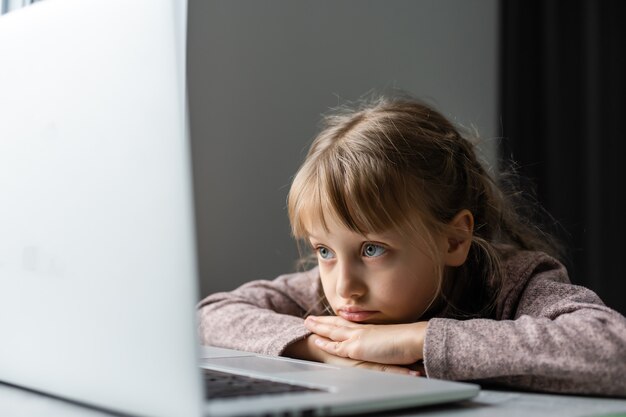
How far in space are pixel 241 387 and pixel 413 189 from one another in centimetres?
55

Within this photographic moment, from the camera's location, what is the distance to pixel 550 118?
2539 millimetres

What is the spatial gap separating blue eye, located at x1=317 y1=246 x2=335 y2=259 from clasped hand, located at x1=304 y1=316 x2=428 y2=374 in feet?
0.42

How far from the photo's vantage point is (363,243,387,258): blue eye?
3.40ft

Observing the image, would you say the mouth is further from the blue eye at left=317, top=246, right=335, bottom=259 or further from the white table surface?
the white table surface

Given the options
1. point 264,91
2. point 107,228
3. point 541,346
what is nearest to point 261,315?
point 541,346

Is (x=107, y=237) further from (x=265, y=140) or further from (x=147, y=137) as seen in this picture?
(x=265, y=140)

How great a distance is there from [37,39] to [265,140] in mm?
1368

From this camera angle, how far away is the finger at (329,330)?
94cm

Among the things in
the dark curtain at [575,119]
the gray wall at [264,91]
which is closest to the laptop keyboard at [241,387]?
the gray wall at [264,91]

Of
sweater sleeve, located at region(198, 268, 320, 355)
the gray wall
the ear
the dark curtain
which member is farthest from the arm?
the dark curtain

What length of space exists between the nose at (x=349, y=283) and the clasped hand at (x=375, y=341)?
6 centimetres

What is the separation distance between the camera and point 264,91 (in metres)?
1.98

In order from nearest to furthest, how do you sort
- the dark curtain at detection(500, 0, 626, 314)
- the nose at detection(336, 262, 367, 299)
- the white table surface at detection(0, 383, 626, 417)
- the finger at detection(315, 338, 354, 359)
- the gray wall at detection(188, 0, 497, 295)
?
the white table surface at detection(0, 383, 626, 417) < the finger at detection(315, 338, 354, 359) < the nose at detection(336, 262, 367, 299) < the gray wall at detection(188, 0, 497, 295) < the dark curtain at detection(500, 0, 626, 314)

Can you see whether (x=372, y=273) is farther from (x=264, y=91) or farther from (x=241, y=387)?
(x=264, y=91)
